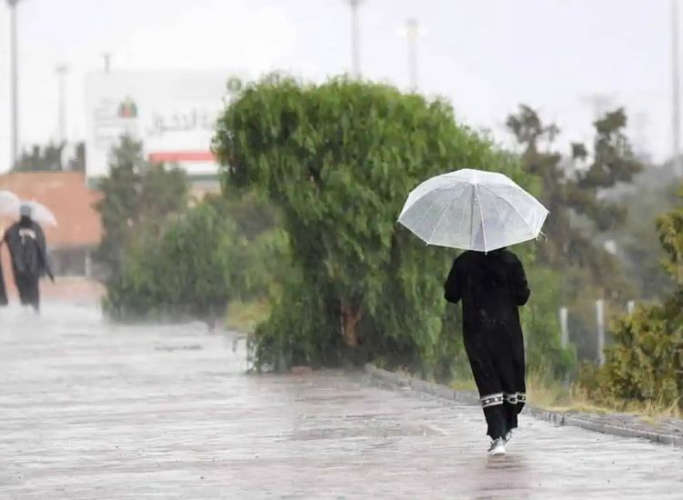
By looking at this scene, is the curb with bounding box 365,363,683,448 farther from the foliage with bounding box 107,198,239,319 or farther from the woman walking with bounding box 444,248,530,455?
the foliage with bounding box 107,198,239,319

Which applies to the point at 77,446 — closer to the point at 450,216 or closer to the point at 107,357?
the point at 450,216

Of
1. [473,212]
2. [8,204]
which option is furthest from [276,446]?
[8,204]

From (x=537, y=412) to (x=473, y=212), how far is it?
9.20 feet

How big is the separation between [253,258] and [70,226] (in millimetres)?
70122

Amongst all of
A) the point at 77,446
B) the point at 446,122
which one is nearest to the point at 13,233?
the point at 446,122

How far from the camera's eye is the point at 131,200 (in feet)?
261

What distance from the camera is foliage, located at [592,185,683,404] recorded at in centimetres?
2717

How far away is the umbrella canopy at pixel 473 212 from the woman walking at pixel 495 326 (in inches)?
7.0

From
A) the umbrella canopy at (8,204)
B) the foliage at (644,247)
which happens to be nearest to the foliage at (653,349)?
the foliage at (644,247)

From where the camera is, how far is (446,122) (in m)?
27.4

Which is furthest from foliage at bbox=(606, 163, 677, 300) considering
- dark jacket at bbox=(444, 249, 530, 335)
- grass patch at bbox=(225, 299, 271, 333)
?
dark jacket at bbox=(444, 249, 530, 335)

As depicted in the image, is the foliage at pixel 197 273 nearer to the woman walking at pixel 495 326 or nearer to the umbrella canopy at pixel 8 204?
the umbrella canopy at pixel 8 204

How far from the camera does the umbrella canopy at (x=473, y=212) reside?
1736 centimetres

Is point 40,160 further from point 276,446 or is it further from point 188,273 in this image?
point 276,446
